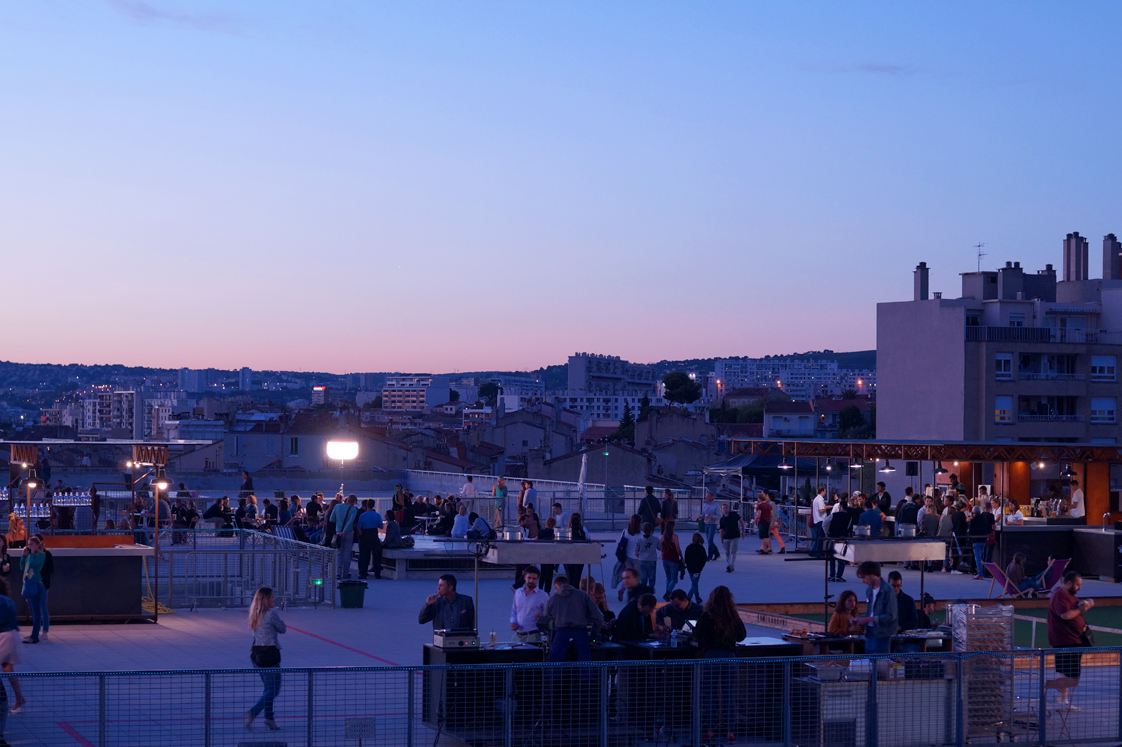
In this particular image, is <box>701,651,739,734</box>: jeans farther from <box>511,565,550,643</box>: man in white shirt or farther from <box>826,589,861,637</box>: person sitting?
<box>511,565,550,643</box>: man in white shirt

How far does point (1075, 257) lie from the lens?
81.4 m

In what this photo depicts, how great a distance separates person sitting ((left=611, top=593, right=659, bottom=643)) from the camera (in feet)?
41.3

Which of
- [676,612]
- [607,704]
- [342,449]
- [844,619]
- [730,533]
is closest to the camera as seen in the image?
[607,704]

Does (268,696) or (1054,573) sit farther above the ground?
(268,696)

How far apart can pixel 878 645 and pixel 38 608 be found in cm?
1044

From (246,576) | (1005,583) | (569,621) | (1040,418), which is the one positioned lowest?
(1005,583)

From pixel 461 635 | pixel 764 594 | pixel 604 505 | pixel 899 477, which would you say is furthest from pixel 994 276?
pixel 461 635

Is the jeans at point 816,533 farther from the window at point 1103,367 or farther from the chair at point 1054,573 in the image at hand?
the window at point 1103,367

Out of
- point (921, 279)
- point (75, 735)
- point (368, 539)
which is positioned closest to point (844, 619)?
point (75, 735)

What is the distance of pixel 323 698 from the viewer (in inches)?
384

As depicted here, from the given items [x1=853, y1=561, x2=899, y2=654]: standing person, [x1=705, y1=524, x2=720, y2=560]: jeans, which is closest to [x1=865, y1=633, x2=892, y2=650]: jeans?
[x1=853, y1=561, x2=899, y2=654]: standing person

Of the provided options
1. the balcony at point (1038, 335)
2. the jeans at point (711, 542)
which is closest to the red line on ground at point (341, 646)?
the jeans at point (711, 542)

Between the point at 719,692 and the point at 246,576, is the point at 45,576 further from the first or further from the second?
the point at 719,692

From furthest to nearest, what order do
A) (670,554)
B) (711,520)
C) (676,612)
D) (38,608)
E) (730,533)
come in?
(711,520) < (730,533) < (670,554) < (38,608) < (676,612)
